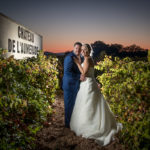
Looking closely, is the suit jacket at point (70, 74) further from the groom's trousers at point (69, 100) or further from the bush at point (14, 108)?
the bush at point (14, 108)

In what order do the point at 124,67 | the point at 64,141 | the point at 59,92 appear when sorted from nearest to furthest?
the point at 124,67 < the point at 64,141 < the point at 59,92

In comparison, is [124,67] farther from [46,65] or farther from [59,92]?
[59,92]

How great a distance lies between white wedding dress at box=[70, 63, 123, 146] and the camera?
3.87 metres

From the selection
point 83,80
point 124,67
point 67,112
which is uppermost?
point 124,67

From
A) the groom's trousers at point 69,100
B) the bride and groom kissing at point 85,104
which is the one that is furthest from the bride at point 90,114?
the groom's trousers at point 69,100

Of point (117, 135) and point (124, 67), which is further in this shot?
point (117, 135)

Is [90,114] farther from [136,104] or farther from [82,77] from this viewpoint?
[136,104]

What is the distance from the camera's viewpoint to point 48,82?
5.80 m

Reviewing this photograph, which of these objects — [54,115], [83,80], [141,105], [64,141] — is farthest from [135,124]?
[54,115]

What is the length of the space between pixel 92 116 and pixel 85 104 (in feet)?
1.00

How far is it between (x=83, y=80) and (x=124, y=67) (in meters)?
1.25

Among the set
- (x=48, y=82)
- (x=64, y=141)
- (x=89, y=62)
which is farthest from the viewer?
(x=48, y=82)

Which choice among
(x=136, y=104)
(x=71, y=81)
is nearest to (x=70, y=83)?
(x=71, y=81)

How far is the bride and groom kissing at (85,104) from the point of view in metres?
3.93
